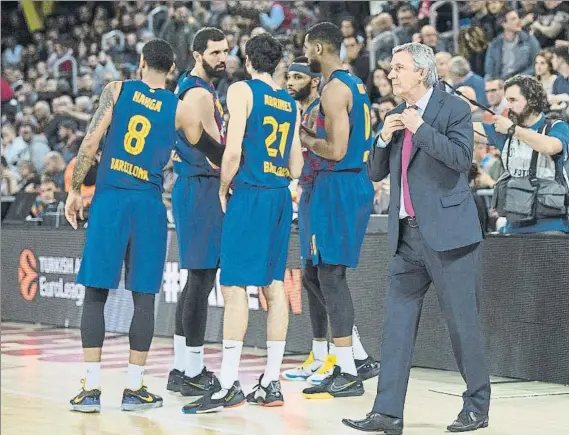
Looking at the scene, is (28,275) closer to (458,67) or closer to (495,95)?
(458,67)

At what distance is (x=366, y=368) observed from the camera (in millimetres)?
8109

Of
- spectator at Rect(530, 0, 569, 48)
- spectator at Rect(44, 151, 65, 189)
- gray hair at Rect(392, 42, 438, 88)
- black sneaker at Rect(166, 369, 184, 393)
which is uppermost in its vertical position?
spectator at Rect(530, 0, 569, 48)

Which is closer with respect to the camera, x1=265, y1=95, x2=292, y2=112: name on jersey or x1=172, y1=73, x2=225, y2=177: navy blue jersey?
x1=265, y1=95, x2=292, y2=112: name on jersey

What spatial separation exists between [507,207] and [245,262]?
205 centimetres

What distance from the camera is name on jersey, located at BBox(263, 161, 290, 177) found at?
7.03 m

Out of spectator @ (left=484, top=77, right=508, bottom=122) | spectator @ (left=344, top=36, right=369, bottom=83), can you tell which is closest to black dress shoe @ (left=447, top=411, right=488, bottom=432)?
spectator @ (left=484, top=77, right=508, bottom=122)

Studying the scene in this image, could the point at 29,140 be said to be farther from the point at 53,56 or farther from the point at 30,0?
the point at 30,0

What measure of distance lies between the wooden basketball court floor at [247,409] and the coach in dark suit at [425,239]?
28 centimetres

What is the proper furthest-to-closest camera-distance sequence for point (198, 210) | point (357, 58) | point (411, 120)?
point (357, 58) < point (198, 210) < point (411, 120)

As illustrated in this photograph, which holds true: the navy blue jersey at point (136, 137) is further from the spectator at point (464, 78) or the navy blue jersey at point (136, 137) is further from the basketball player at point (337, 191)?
the spectator at point (464, 78)

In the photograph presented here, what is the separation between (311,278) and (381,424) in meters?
2.22

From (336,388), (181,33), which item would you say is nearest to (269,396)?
(336,388)

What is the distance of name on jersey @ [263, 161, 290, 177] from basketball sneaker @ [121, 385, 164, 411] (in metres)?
1.55

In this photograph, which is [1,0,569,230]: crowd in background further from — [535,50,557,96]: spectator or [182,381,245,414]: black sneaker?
[182,381,245,414]: black sneaker
